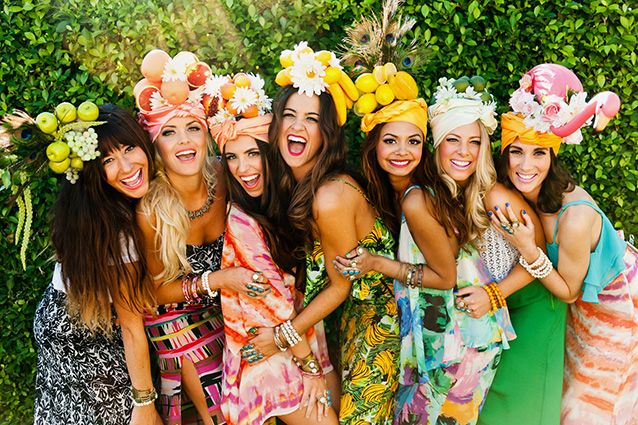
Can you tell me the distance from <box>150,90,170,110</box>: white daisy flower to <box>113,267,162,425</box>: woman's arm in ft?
3.50

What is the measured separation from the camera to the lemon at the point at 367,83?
3771 mm

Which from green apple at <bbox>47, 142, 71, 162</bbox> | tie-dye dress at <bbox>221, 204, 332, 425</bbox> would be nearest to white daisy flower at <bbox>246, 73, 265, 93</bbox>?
tie-dye dress at <bbox>221, 204, 332, 425</bbox>

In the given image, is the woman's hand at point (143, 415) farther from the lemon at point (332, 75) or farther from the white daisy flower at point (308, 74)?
the lemon at point (332, 75)

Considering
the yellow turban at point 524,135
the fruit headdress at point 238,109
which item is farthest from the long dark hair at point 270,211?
the yellow turban at point 524,135

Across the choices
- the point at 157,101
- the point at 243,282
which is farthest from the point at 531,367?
the point at 157,101

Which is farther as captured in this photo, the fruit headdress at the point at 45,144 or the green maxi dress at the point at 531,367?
the green maxi dress at the point at 531,367

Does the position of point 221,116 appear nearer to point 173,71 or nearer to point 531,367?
point 173,71

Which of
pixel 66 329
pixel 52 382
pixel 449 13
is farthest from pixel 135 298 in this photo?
pixel 449 13

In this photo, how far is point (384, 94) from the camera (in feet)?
12.3

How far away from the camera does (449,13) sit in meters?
4.35

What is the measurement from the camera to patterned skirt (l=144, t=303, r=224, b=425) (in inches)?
160

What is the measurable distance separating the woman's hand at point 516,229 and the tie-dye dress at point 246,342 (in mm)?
1430

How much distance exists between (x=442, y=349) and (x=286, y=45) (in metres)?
2.47

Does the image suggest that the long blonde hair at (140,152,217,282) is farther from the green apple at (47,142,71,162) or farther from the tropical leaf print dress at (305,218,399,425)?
the tropical leaf print dress at (305,218,399,425)
